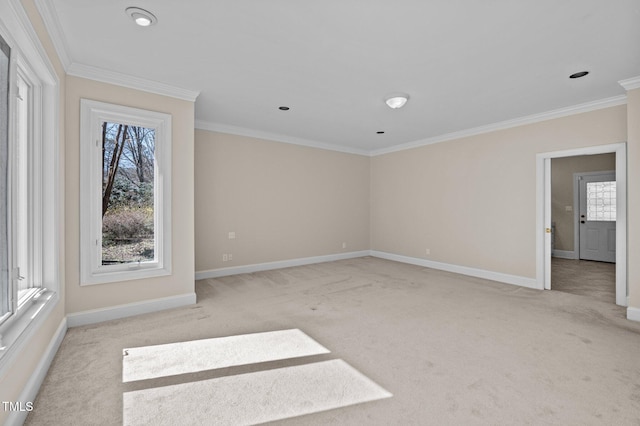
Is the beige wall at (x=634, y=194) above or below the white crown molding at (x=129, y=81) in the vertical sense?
below

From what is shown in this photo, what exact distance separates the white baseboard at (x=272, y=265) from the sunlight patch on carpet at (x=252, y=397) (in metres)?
3.13

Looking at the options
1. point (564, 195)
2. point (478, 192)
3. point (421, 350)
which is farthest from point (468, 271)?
point (564, 195)

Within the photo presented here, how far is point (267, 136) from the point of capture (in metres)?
5.72

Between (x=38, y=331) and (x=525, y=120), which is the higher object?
(x=525, y=120)

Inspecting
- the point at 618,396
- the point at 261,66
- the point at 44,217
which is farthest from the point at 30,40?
the point at 618,396

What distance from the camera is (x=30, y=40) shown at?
6.43 feet

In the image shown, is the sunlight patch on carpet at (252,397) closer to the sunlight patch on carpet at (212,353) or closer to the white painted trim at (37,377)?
the sunlight patch on carpet at (212,353)

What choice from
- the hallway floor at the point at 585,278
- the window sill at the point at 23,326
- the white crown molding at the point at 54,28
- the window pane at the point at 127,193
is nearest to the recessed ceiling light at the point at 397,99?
the window pane at the point at 127,193

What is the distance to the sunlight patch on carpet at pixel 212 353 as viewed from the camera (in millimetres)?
2312

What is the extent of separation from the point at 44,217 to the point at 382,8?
10.6ft

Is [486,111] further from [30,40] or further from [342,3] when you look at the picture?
[30,40]

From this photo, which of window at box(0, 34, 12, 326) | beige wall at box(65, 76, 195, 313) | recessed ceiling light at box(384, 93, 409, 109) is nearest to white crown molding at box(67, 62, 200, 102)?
beige wall at box(65, 76, 195, 313)

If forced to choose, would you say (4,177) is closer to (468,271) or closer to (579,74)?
(579,74)

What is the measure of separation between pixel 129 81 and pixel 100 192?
1274mm
